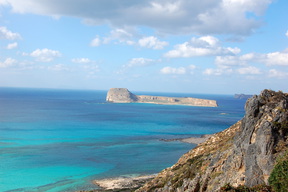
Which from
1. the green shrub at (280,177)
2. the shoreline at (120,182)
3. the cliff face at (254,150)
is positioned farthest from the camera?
the shoreline at (120,182)

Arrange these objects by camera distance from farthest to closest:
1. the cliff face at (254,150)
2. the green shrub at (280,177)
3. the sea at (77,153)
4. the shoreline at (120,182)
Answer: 1. the sea at (77,153)
2. the shoreline at (120,182)
3. the cliff face at (254,150)
4. the green shrub at (280,177)

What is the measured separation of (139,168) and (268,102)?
4041cm

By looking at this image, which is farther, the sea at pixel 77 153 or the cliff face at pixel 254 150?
the sea at pixel 77 153

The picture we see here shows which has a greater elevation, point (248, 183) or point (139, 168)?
point (248, 183)

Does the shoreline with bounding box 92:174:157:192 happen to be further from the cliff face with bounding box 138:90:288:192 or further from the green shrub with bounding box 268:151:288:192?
the green shrub with bounding box 268:151:288:192

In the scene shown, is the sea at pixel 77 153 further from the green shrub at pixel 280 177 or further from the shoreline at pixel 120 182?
the green shrub at pixel 280 177

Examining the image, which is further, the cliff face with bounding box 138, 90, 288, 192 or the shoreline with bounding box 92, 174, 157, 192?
the shoreline with bounding box 92, 174, 157, 192

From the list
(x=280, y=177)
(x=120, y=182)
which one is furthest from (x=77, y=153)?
(x=280, y=177)

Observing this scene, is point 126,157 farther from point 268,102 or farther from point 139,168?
point 268,102

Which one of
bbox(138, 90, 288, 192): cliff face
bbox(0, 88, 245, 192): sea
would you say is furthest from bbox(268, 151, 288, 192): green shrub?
bbox(0, 88, 245, 192): sea

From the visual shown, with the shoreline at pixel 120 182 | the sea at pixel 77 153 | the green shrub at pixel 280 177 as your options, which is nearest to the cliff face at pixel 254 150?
the green shrub at pixel 280 177

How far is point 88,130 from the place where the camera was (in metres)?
96.0

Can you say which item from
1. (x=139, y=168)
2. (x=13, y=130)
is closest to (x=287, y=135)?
(x=139, y=168)

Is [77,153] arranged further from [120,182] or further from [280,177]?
[280,177]
